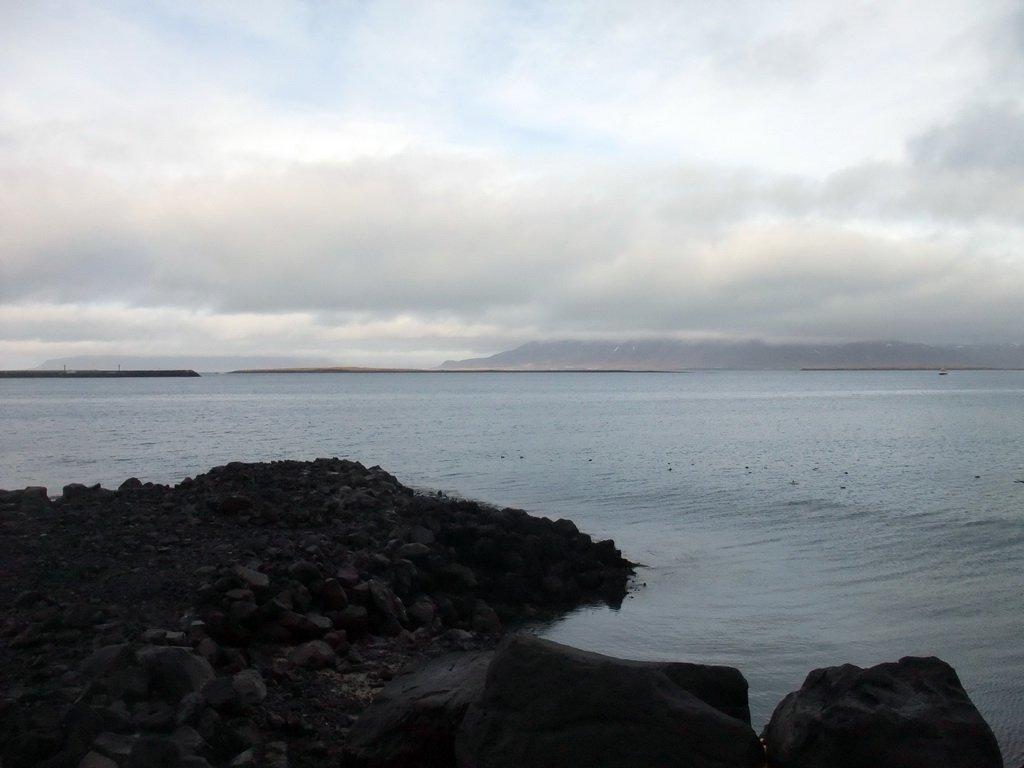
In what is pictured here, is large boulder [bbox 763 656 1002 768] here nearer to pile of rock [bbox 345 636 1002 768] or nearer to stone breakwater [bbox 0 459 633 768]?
pile of rock [bbox 345 636 1002 768]

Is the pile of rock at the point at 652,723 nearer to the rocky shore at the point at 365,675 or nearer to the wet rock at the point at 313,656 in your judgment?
the rocky shore at the point at 365,675

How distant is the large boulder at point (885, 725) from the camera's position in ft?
20.6

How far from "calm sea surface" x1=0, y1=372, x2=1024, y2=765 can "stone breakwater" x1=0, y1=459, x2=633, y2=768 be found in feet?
7.05

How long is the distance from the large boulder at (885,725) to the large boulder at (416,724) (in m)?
2.57

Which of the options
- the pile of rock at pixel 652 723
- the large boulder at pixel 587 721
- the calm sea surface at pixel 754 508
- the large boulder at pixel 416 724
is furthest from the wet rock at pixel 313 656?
the calm sea surface at pixel 754 508

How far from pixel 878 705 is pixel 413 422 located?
211ft

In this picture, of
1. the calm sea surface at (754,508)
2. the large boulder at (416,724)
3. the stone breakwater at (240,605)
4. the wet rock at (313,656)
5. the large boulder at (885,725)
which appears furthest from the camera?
the calm sea surface at (754,508)

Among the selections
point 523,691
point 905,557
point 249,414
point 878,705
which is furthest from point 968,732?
point 249,414

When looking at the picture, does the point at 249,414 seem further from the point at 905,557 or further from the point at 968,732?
the point at 968,732

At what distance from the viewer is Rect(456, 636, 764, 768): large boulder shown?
6309 millimetres

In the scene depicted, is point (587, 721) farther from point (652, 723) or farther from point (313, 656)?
point (313, 656)

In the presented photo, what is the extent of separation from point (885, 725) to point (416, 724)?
12.2 ft

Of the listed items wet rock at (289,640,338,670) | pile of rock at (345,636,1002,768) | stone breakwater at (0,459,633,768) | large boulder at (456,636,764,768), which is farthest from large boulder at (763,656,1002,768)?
wet rock at (289,640,338,670)

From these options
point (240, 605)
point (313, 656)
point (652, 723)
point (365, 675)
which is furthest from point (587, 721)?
point (240, 605)
